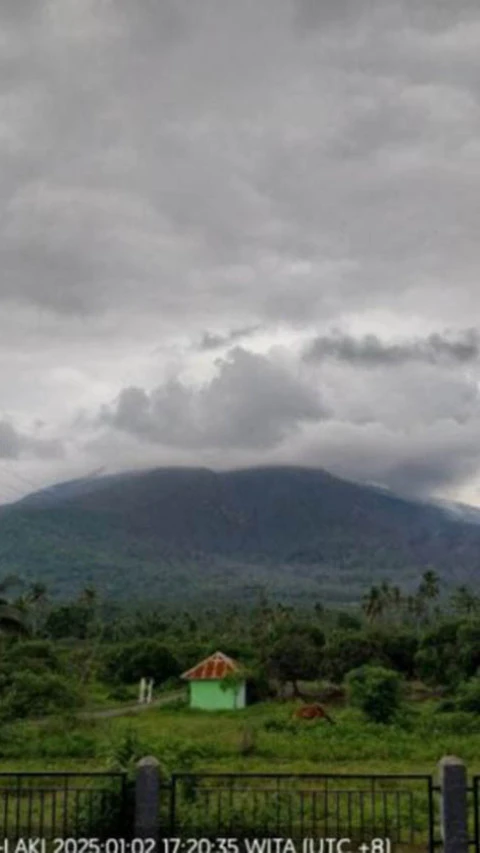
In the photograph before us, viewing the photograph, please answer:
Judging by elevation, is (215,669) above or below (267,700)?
above

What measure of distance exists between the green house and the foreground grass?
6682 mm

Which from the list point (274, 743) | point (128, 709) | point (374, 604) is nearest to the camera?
point (274, 743)

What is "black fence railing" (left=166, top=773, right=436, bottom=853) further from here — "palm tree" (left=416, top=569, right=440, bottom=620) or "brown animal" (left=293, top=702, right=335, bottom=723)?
"palm tree" (left=416, top=569, right=440, bottom=620)

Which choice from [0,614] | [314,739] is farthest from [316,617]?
[314,739]

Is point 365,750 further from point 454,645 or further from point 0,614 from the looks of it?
point 454,645

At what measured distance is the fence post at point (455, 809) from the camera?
38.3ft

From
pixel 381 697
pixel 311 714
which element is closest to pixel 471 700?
pixel 381 697

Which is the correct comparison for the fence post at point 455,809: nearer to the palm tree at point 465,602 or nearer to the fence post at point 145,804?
the fence post at point 145,804

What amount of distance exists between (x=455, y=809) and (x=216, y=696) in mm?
30337

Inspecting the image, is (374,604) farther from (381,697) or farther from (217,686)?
(381,697)

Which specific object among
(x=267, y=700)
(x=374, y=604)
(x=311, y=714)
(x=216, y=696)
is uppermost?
(x=374, y=604)

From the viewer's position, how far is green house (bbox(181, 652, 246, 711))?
40656 millimetres

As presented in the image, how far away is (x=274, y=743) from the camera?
1047 inches

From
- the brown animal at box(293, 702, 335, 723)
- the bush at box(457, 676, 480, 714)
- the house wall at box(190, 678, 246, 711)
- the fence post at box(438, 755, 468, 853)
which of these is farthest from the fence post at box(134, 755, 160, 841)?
the house wall at box(190, 678, 246, 711)
